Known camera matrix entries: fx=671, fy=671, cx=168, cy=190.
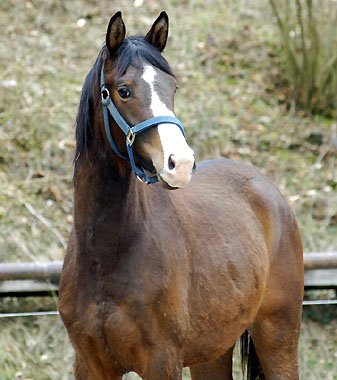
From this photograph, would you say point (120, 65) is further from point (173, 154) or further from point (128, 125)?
point (173, 154)

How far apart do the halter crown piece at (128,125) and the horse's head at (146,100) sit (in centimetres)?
1

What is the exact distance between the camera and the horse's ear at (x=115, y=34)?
260 centimetres

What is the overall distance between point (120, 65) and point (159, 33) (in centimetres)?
30

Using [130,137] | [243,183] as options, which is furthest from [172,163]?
[243,183]

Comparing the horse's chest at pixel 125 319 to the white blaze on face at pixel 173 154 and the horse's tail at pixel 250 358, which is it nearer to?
the white blaze on face at pixel 173 154

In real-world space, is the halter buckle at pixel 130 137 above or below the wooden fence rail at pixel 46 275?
above

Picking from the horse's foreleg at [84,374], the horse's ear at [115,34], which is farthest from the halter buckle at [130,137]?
the horse's foreleg at [84,374]

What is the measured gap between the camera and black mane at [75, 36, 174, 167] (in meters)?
2.61

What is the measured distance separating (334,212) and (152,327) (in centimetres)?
402

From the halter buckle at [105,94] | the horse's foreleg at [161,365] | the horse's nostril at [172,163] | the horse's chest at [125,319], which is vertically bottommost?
the horse's foreleg at [161,365]

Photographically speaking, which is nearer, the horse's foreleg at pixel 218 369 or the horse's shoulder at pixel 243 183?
the horse's shoulder at pixel 243 183

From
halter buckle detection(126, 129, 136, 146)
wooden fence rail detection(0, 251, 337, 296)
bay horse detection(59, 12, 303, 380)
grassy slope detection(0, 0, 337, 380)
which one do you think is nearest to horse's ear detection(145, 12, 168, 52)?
bay horse detection(59, 12, 303, 380)

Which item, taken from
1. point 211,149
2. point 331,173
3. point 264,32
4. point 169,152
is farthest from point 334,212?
point 169,152

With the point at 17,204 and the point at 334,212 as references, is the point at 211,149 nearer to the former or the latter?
the point at 334,212
